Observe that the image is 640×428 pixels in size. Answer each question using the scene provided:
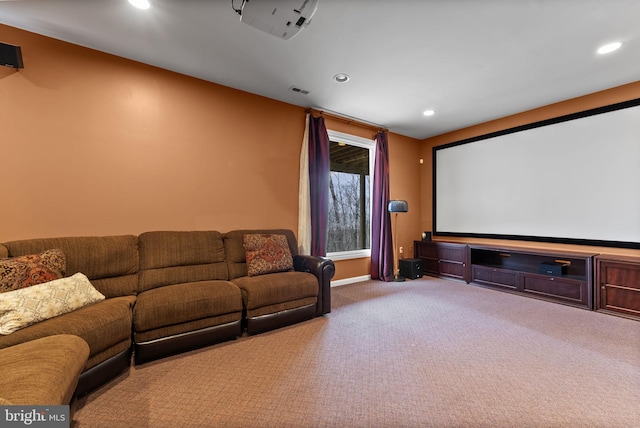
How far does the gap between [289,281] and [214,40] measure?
2.48 m

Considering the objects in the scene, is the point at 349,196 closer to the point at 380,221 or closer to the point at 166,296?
the point at 380,221

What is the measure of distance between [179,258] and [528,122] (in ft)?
17.4

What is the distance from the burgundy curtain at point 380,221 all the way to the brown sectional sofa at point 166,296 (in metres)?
1.90

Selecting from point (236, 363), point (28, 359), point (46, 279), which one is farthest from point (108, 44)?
point (236, 363)

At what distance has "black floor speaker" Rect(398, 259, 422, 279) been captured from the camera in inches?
194

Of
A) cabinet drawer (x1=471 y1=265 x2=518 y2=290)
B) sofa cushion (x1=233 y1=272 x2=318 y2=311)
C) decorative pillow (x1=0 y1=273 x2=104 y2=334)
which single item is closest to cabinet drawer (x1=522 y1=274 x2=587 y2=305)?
cabinet drawer (x1=471 y1=265 x2=518 y2=290)

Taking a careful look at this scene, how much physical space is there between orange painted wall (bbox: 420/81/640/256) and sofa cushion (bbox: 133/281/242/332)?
4383 millimetres

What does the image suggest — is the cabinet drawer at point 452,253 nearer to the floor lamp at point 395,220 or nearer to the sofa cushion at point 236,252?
the floor lamp at point 395,220

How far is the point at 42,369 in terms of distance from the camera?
3.95 ft

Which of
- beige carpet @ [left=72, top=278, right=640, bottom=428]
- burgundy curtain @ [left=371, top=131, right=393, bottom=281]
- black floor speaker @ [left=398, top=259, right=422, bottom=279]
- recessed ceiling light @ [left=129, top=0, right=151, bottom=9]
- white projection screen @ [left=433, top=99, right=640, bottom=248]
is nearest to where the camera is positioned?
beige carpet @ [left=72, top=278, right=640, bottom=428]

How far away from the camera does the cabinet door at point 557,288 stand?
3.36 m

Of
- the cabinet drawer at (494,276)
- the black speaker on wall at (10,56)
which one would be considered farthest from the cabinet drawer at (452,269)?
the black speaker on wall at (10,56)

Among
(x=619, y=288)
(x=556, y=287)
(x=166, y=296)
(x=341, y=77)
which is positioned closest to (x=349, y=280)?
(x=556, y=287)

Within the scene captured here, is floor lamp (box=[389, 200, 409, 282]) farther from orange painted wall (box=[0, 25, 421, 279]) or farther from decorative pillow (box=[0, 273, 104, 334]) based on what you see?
decorative pillow (box=[0, 273, 104, 334])
